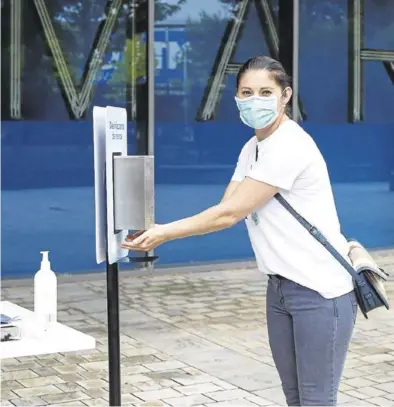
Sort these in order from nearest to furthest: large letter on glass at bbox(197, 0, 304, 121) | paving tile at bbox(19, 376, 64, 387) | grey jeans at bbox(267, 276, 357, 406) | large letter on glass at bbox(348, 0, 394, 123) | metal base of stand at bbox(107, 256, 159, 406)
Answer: metal base of stand at bbox(107, 256, 159, 406) → grey jeans at bbox(267, 276, 357, 406) → paving tile at bbox(19, 376, 64, 387) → large letter on glass at bbox(197, 0, 304, 121) → large letter on glass at bbox(348, 0, 394, 123)

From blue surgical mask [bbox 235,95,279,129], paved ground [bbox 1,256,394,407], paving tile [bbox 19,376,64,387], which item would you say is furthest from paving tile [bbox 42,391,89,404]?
blue surgical mask [bbox 235,95,279,129]

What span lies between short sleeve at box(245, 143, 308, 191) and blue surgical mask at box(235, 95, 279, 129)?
0.14 m

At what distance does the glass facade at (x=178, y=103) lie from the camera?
8.68 m

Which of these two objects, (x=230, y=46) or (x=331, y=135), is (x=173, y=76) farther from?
(x=331, y=135)

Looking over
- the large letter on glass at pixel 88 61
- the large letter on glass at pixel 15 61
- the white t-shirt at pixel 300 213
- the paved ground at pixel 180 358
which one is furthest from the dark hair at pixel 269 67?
the large letter on glass at pixel 88 61

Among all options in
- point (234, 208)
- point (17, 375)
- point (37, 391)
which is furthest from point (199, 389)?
point (234, 208)

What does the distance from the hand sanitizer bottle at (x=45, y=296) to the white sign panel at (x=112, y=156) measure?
36 centimetres

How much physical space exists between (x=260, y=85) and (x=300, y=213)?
508 mm

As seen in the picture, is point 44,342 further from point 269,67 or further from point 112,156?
point 269,67

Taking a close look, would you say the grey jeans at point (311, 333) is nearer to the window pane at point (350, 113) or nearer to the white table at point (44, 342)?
the white table at point (44, 342)

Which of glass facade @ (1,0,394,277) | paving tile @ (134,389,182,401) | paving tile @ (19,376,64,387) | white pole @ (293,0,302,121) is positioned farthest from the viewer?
white pole @ (293,0,302,121)

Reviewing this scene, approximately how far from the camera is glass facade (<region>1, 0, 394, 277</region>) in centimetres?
868

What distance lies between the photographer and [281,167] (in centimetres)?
306

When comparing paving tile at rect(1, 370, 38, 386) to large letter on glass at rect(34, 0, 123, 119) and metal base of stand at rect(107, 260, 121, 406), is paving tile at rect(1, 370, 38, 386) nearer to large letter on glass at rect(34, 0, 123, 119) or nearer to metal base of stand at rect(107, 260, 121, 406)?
metal base of stand at rect(107, 260, 121, 406)
